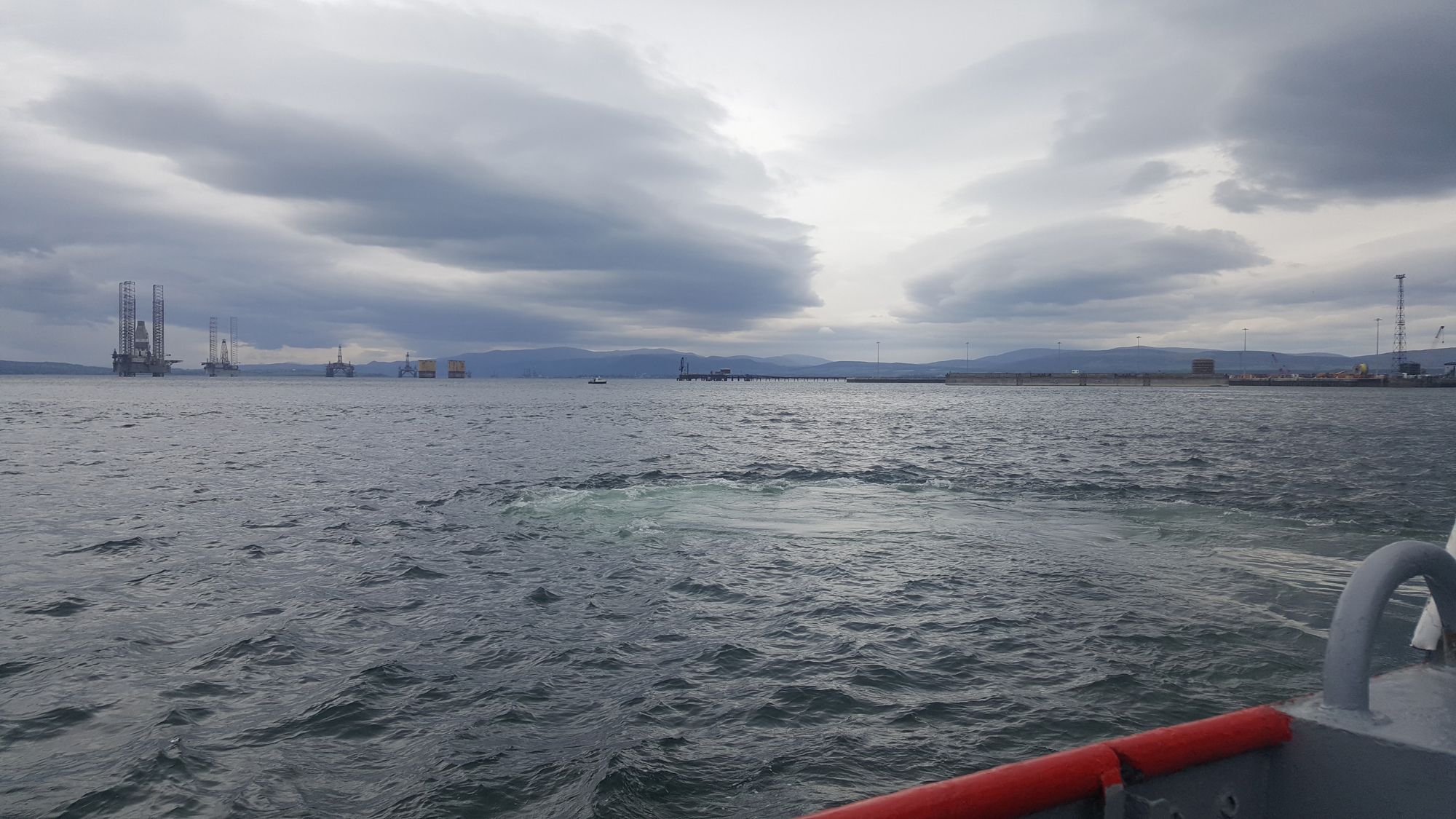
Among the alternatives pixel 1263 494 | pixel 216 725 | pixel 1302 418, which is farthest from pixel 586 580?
pixel 1302 418

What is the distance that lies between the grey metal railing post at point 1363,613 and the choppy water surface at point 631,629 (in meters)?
4.00

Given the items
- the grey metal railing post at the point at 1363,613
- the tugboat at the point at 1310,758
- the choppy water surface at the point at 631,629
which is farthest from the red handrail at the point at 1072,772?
the choppy water surface at the point at 631,629

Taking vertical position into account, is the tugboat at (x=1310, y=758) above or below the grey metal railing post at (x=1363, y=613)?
below

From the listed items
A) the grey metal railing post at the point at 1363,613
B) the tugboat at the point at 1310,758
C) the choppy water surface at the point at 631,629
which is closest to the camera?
the tugboat at the point at 1310,758

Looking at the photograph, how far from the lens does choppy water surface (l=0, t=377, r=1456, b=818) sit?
6688mm

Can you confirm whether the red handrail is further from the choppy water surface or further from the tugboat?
the choppy water surface

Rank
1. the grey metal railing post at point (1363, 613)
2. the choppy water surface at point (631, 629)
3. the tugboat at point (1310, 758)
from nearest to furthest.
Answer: the tugboat at point (1310, 758) < the grey metal railing post at point (1363, 613) < the choppy water surface at point (631, 629)

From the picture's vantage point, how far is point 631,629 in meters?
10.3

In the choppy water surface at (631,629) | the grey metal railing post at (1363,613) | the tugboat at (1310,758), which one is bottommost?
the choppy water surface at (631,629)

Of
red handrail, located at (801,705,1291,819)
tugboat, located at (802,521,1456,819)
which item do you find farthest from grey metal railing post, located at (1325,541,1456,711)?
red handrail, located at (801,705,1291,819)

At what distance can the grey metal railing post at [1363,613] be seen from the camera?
285 centimetres

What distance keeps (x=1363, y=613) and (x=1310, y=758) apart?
2.00 ft

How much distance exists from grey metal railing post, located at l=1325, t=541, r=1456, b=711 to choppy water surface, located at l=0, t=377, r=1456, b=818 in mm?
4004

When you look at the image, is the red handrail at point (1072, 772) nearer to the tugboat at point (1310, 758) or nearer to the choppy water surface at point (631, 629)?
the tugboat at point (1310, 758)
